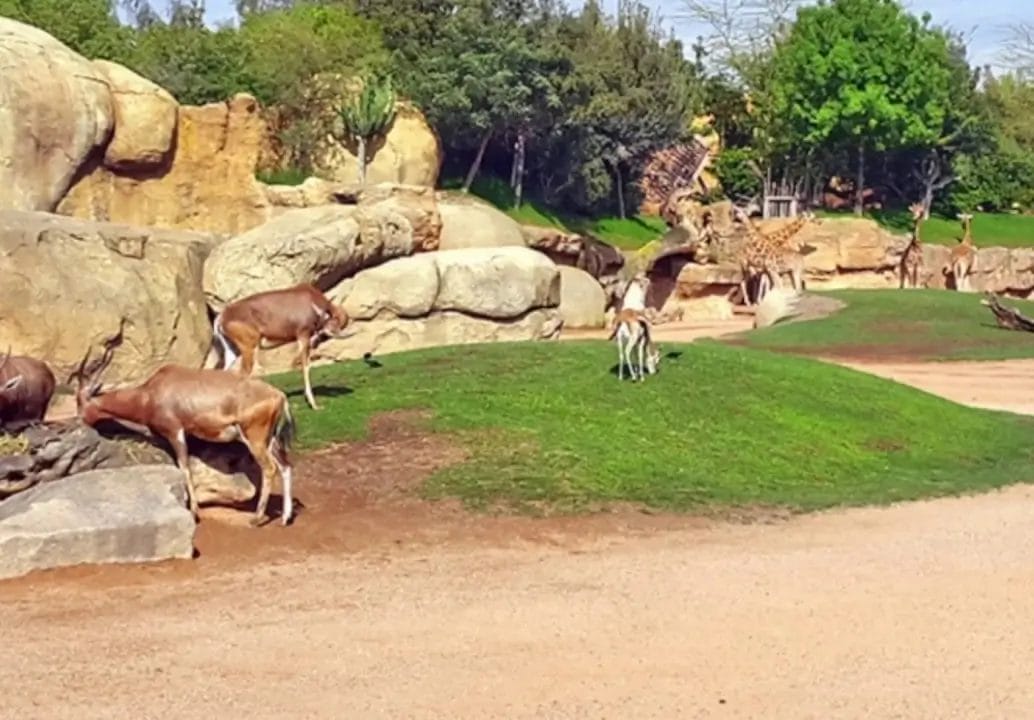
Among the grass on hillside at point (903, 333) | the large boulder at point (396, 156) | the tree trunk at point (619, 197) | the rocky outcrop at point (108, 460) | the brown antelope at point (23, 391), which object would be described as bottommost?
the grass on hillside at point (903, 333)

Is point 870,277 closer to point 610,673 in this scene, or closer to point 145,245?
point 145,245

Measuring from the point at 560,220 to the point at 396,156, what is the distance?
12805mm

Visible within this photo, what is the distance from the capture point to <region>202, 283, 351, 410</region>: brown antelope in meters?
16.4

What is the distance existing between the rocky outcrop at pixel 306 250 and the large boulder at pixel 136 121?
458 inches

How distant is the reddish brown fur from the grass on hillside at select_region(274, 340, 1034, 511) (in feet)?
5.72

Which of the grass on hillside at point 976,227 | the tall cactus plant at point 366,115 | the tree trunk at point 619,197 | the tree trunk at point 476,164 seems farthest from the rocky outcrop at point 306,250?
the grass on hillside at point 976,227

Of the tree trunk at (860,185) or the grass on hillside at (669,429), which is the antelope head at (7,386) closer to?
the grass on hillside at (669,429)

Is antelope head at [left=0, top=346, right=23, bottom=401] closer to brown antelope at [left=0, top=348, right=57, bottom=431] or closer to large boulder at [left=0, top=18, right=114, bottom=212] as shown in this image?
brown antelope at [left=0, top=348, right=57, bottom=431]

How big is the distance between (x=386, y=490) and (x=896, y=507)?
4717mm

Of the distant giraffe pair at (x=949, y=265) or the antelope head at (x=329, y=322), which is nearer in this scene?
the antelope head at (x=329, y=322)

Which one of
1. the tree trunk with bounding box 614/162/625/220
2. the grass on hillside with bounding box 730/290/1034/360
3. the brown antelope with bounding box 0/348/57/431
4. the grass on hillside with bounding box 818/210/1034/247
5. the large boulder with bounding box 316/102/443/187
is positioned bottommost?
the grass on hillside with bounding box 818/210/1034/247

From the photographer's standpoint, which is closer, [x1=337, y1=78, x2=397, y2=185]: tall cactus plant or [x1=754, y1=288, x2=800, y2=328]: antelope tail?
[x1=754, y1=288, x2=800, y2=328]: antelope tail

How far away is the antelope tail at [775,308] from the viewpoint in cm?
3812

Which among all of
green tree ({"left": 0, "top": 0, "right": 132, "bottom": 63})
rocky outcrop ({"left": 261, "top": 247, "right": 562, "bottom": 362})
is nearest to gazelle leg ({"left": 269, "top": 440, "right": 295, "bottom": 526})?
rocky outcrop ({"left": 261, "top": 247, "right": 562, "bottom": 362})
